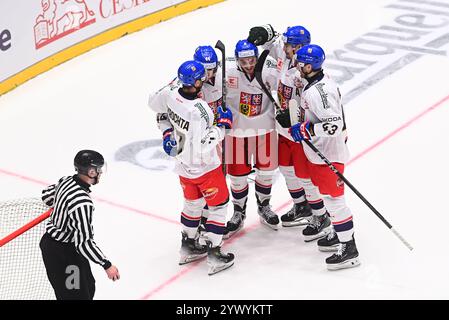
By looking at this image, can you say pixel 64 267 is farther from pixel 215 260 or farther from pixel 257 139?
pixel 257 139

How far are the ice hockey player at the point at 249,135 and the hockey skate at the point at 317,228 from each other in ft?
0.78

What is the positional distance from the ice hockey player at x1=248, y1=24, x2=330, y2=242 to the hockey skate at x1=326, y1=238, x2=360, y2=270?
0.33m

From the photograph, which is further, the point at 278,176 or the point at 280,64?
the point at 278,176

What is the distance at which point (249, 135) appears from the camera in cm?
609

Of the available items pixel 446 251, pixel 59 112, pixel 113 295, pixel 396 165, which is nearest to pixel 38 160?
pixel 59 112

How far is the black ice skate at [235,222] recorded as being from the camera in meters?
6.36

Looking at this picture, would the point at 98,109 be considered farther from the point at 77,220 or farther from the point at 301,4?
the point at 77,220

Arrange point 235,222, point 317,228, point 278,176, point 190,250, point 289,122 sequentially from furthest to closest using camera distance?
point 278,176 → point 235,222 → point 317,228 → point 190,250 → point 289,122

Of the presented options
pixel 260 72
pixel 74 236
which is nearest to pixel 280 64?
pixel 260 72

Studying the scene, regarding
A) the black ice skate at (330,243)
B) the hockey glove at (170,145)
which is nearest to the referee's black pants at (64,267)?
the hockey glove at (170,145)

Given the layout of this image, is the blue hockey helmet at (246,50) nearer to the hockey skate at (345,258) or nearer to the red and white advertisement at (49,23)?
the hockey skate at (345,258)

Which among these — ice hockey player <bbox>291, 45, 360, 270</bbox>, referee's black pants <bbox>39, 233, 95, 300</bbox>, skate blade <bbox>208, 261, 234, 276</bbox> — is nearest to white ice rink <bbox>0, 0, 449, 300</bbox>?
skate blade <bbox>208, 261, 234, 276</bbox>

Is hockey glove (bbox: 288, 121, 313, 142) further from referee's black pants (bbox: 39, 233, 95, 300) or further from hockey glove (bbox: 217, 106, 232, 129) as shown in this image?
referee's black pants (bbox: 39, 233, 95, 300)

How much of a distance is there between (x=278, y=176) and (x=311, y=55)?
1739 millimetres
